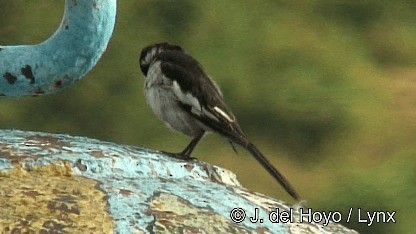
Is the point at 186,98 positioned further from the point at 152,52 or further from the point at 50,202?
the point at 50,202

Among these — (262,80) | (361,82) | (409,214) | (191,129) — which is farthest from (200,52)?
(191,129)

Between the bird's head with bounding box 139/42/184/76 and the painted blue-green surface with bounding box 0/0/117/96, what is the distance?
635mm

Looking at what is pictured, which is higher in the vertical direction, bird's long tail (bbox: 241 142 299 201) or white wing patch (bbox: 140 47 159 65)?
white wing patch (bbox: 140 47 159 65)

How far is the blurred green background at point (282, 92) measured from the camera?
540cm

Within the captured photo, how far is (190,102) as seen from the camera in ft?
9.41

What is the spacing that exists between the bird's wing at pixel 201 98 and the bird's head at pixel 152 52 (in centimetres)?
19

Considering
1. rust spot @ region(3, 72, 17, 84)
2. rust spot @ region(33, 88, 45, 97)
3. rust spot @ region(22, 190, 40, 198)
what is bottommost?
rust spot @ region(22, 190, 40, 198)

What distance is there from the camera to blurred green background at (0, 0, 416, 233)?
17.7ft

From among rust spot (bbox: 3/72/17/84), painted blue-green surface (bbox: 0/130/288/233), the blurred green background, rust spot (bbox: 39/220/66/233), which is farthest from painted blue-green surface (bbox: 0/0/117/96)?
the blurred green background

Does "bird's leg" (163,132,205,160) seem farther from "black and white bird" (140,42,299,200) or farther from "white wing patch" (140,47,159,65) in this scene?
"white wing patch" (140,47,159,65)

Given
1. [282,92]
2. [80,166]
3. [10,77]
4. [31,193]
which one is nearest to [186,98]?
[10,77]

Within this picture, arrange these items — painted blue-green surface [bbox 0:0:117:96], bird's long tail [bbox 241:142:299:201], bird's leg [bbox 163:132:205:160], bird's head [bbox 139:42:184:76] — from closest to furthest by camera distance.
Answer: painted blue-green surface [bbox 0:0:117:96], bird's leg [bbox 163:132:205:160], bird's long tail [bbox 241:142:299:201], bird's head [bbox 139:42:184:76]

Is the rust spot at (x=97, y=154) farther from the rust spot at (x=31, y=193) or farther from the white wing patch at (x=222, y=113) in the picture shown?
the white wing patch at (x=222, y=113)

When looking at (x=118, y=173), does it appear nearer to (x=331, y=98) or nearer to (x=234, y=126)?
(x=234, y=126)
